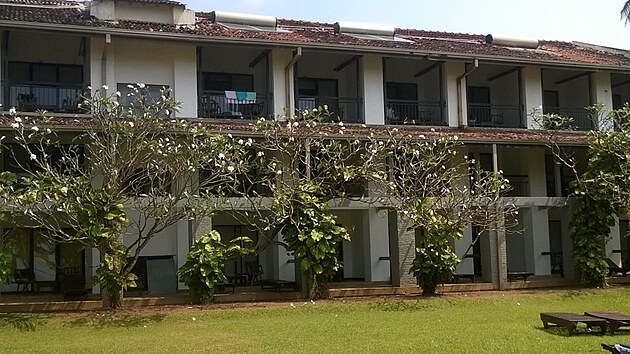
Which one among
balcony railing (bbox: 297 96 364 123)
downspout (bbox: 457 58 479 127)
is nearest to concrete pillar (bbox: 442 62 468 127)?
downspout (bbox: 457 58 479 127)

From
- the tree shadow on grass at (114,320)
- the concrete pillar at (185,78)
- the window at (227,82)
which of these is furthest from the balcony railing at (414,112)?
Result: the tree shadow on grass at (114,320)

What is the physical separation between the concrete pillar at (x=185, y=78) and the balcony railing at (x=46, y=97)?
269cm

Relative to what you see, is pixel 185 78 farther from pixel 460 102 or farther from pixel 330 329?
pixel 330 329

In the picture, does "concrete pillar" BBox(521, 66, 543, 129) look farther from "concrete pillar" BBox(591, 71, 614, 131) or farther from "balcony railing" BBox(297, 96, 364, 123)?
"balcony railing" BBox(297, 96, 364, 123)

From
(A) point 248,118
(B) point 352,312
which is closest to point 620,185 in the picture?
(B) point 352,312

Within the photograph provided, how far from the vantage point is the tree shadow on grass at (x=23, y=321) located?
15.5 m

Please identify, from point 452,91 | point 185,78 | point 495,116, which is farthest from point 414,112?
point 185,78

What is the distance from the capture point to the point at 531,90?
26.3 m

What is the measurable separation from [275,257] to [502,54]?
9.77m

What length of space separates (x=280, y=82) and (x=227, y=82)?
213cm

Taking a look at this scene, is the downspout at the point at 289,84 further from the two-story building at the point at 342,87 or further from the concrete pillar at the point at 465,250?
the concrete pillar at the point at 465,250

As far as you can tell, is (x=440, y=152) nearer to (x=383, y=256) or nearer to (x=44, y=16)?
(x=383, y=256)

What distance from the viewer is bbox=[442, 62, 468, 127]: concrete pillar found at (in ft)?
82.6

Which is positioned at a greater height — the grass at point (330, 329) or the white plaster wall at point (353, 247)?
the white plaster wall at point (353, 247)
